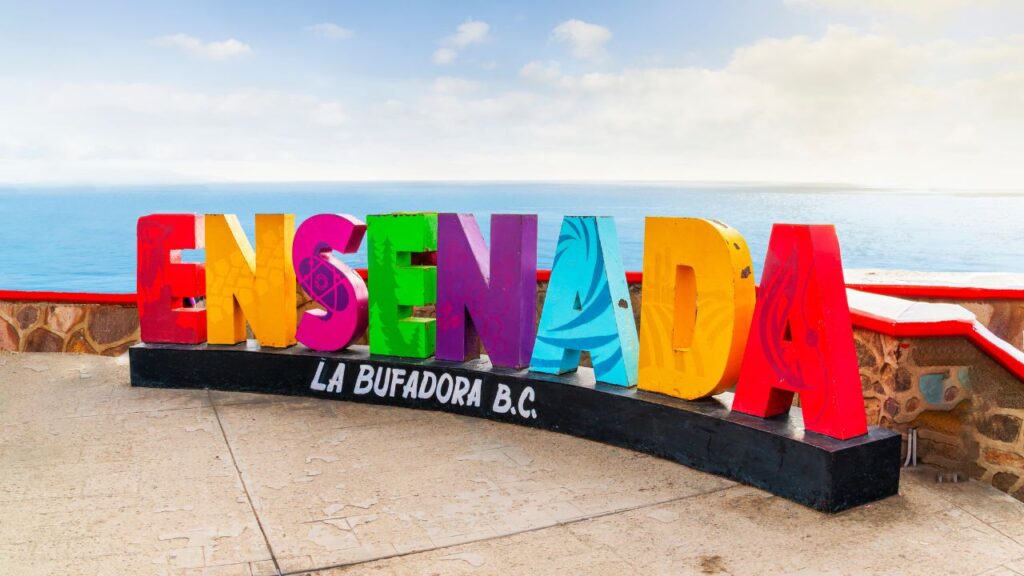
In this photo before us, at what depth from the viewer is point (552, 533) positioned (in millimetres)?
4109

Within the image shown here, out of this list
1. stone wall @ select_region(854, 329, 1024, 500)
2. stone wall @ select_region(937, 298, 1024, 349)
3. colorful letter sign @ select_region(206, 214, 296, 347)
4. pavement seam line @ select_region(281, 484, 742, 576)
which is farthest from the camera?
stone wall @ select_region(937, 298, 1024, 349)

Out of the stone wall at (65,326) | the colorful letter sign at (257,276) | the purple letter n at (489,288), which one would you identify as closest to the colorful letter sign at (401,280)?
the purple letter n at (489,288)

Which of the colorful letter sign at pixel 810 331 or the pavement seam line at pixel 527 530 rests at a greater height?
the colorful letter sign at pixel 810 331

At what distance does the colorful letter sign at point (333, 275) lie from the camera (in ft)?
21.3

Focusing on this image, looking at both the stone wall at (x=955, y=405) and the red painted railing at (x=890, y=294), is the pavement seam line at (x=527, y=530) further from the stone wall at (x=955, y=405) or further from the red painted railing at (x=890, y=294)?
the red painted railing at (x=890, y=294)

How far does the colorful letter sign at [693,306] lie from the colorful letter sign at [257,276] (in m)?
3.17

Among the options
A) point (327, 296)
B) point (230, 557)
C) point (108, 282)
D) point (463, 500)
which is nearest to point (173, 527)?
point (230, 557)

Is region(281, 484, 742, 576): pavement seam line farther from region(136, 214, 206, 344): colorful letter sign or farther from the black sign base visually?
region(136, 214, 206, 344): colorful letter sign

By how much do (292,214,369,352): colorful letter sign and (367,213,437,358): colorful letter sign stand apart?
146 mm

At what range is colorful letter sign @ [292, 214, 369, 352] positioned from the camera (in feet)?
21.3

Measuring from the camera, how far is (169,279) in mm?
7043

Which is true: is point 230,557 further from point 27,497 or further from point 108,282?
point 108,282

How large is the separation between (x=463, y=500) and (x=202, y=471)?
1.75m

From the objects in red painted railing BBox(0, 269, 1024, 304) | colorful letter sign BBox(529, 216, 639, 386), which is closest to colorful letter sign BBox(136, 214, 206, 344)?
red painted railing BBox(0, 269, 1024, 304)
